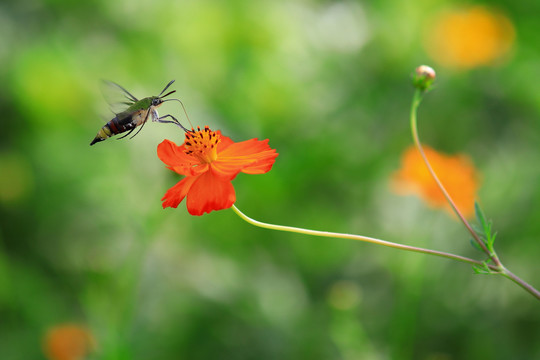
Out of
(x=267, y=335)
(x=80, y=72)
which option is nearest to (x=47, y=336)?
(x=267, y=335)

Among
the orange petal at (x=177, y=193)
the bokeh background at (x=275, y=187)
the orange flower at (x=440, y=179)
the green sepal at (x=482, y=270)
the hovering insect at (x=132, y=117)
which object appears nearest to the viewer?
the green sepal at (x=482, y=270)

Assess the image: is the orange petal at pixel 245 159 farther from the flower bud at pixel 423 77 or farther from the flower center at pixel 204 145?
the flower bud at pixel 423 77

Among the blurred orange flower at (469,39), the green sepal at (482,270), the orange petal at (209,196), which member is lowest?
the blurred orange flower at (469,39)

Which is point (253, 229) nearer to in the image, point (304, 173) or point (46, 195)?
point (304, 173)

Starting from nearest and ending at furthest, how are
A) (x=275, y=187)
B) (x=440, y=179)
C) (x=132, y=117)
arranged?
(x=132, y=117), (x=440, y=179), (x=275, y=187)

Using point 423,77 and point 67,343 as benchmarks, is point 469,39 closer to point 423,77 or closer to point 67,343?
point 423,77

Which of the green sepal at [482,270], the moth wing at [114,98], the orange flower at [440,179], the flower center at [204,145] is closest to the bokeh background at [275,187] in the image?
the orange flower at [440,179]

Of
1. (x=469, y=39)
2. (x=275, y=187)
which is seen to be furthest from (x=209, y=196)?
(x=469, y=39)
